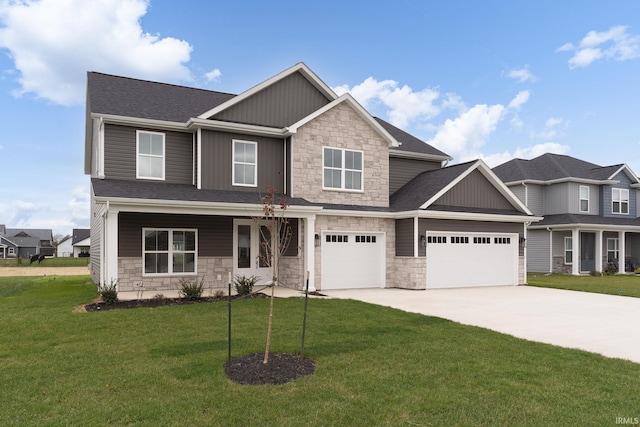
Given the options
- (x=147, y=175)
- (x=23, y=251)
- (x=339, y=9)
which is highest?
(x=339, y=9)

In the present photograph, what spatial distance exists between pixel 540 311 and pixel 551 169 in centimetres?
1990

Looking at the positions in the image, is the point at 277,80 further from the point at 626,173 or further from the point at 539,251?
the point at 626,173

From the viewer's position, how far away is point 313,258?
14930mm

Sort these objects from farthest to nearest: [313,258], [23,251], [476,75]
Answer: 1. [23,251]
2. [476,75]
3. [313,258]

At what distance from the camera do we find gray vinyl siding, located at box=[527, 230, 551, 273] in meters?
27.0

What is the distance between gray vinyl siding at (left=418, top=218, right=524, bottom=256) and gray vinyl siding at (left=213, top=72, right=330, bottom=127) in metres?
6.20

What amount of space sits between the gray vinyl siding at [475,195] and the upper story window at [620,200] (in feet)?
46.3

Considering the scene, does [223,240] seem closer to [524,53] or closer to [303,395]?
[303,395]

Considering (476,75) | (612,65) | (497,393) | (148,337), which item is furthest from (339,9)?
(497,393)

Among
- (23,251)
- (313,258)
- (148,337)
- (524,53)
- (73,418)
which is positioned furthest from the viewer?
(23,251)

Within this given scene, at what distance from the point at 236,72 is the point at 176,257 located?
9737mm

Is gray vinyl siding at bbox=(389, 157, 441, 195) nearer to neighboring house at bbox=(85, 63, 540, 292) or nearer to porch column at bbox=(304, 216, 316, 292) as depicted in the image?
neighboring house at bbox=(85, 63, 540, 292)

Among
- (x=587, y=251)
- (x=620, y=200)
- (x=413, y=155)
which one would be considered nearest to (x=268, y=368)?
(x=413, y=155)

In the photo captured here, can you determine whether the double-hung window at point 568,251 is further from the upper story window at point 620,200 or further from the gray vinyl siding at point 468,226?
the gray vinyl siding at point 468,226
